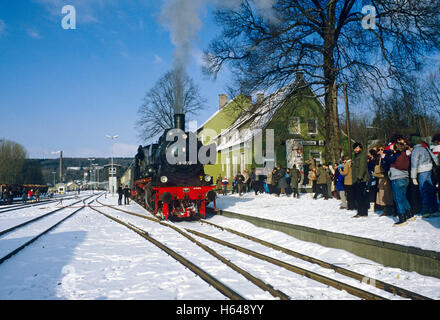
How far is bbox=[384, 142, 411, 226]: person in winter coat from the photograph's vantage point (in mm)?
7301

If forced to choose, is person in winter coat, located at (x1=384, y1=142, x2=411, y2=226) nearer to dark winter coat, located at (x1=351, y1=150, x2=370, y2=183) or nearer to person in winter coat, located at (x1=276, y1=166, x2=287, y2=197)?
dark winter coat, located at (x1=351, y1=150, x2=370, y2=183)

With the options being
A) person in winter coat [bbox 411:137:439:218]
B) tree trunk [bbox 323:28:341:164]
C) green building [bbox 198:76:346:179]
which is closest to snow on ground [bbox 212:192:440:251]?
person in winter coat [bbox 411:137:439:218]

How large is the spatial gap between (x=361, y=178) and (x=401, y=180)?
5.04ft

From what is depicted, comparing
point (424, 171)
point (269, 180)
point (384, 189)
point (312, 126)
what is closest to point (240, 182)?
point (269, 180)

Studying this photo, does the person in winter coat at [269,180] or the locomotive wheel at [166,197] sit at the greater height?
the person in winter coat at [269,180]

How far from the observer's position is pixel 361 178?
8859 mm

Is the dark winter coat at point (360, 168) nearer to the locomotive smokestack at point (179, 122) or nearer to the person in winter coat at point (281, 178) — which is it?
the locomotive smokestack at point (179, 122)

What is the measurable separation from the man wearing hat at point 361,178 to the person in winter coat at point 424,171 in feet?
5.17

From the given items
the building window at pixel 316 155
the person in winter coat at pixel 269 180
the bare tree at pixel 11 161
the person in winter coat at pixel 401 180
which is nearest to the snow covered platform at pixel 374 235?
the person in winter coat at pixel 401 180

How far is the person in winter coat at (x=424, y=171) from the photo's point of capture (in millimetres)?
7027

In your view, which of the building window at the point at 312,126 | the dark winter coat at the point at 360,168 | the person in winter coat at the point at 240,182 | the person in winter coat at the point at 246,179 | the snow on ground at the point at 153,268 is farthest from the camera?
the building window at the point at 312,126

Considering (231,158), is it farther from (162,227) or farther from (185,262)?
(185,262)
